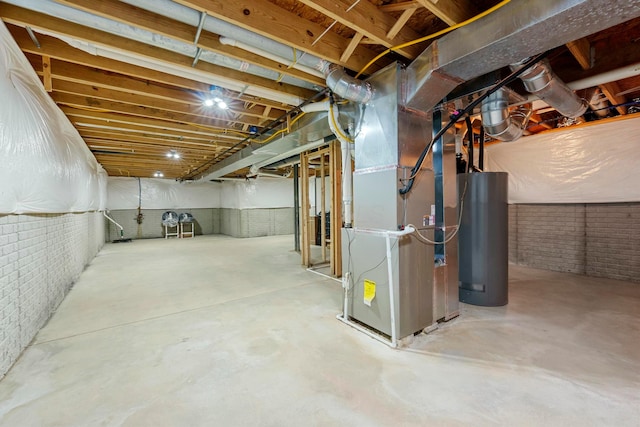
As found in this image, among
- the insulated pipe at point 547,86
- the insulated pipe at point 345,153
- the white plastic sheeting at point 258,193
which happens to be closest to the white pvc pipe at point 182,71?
the insulated pipe at point 345,153

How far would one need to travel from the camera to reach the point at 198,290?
3611mm

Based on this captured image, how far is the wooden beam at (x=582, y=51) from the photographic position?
2.08m

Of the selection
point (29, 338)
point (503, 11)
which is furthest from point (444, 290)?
point (29, 338)

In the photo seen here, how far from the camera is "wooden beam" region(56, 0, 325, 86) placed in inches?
63.4

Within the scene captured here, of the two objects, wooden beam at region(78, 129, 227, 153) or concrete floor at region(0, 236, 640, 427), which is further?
wooden beam at region(78, 129, 227, 153)

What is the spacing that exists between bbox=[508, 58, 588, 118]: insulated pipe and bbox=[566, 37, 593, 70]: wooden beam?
0.23 metres

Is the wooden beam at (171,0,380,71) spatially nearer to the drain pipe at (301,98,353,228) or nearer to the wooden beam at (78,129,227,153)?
the drain pipe at (301,98,353,228)

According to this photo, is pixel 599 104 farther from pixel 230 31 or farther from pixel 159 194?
pixel 159 194

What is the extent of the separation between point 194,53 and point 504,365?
3205 millimetres

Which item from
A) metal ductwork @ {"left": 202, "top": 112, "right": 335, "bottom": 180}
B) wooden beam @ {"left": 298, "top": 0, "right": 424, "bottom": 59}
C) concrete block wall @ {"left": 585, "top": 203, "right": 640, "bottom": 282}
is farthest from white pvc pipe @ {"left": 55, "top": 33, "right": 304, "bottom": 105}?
concrete block wall @ {"left": 585, "top": 203, "right": 640, "bottom": 282}

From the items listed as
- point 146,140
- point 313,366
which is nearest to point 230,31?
point 313,366

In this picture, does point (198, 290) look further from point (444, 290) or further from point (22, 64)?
point (444, 290)

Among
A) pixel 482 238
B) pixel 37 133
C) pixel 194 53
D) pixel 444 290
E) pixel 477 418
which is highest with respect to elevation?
pixel 194 53

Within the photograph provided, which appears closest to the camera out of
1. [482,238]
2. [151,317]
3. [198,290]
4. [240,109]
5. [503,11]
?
[503,11]
